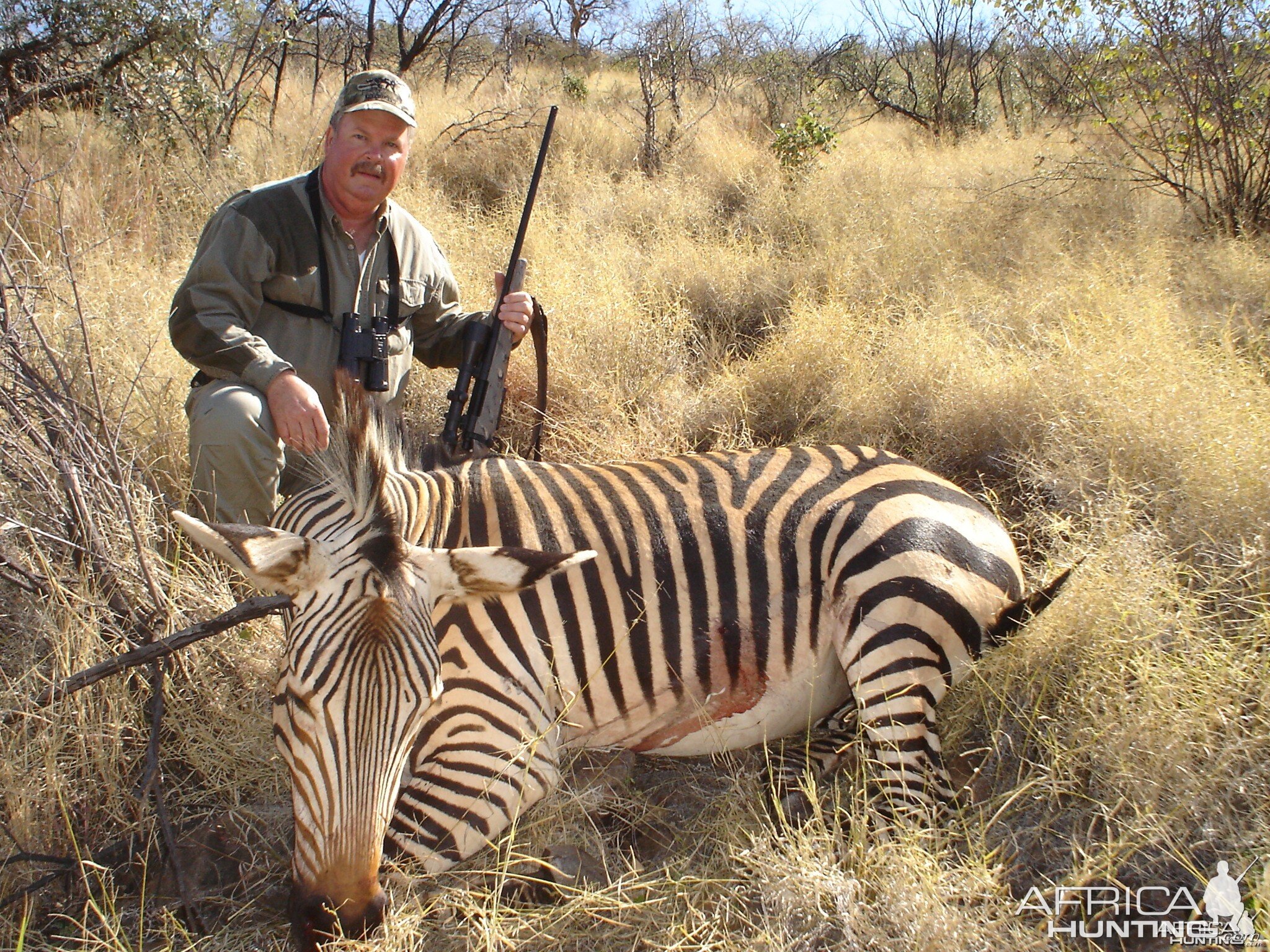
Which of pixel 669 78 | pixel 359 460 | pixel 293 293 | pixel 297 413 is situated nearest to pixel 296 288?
pixel 293 293

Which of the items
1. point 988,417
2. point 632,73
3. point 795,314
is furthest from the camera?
point 632,73

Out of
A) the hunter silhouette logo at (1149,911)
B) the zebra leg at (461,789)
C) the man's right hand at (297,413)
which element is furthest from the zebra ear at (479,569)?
the hunter silhouette logo at (1149,911)

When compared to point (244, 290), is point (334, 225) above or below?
above

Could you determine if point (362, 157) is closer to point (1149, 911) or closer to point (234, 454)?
point (234, 454)

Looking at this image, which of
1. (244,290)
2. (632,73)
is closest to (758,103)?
(632,73)

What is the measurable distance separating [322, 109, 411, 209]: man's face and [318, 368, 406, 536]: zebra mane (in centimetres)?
151

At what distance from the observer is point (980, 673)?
2.90 metres

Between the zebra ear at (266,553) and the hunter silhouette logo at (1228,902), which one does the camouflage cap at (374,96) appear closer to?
the zebra ear at (266,553)

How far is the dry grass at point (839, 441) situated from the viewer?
2285mm

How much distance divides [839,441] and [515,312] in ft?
5.69

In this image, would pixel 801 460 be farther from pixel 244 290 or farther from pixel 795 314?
pixel 795 314

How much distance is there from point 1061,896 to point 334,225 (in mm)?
3481

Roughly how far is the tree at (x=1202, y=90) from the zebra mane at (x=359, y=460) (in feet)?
20.5

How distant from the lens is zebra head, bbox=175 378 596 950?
178 cm
